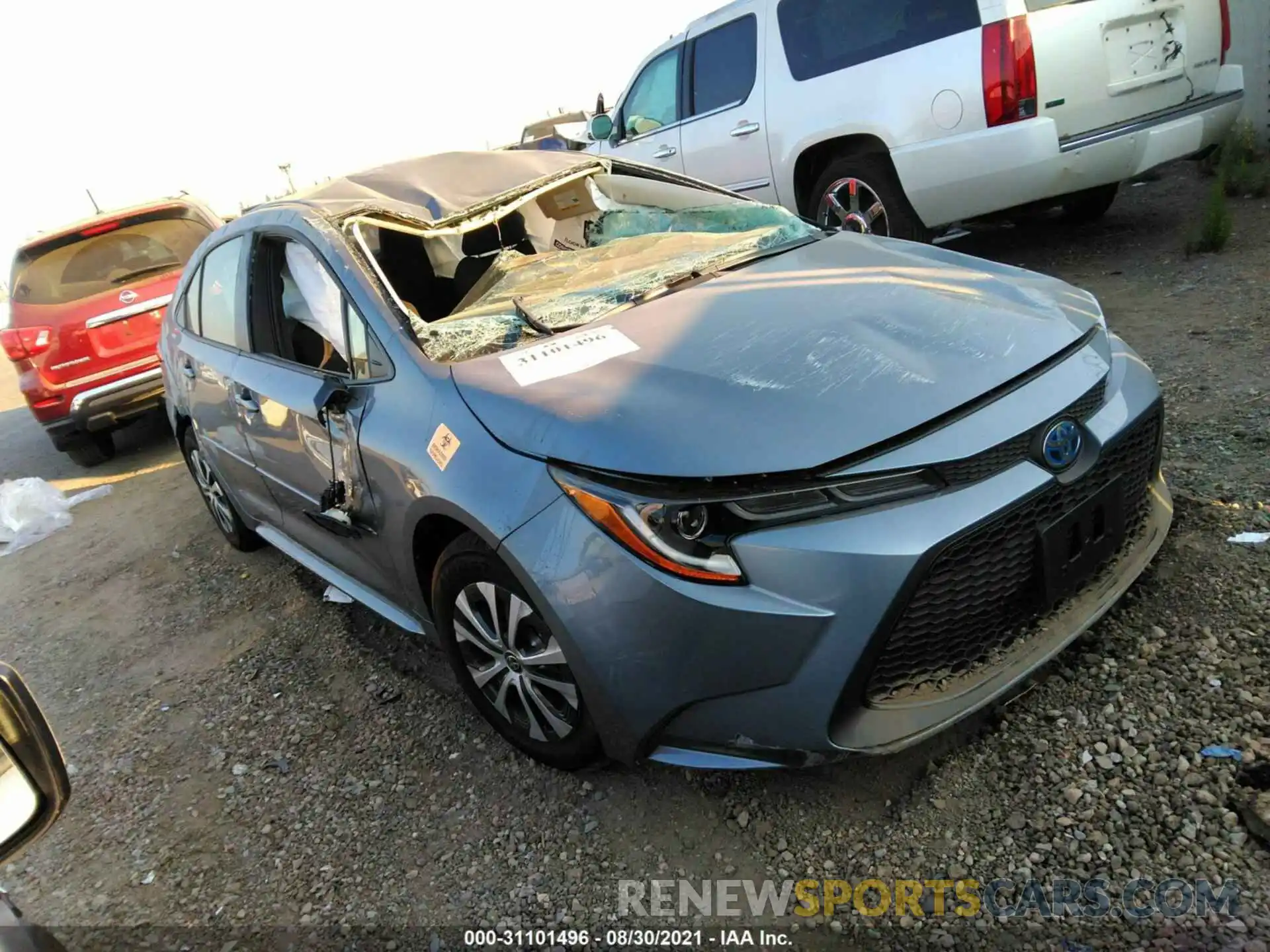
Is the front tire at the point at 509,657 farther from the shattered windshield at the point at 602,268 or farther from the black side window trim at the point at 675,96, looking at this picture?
the black side window trim at the point at 675,96

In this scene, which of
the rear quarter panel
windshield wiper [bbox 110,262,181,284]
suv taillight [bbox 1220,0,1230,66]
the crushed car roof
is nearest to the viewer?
the crushed car roof

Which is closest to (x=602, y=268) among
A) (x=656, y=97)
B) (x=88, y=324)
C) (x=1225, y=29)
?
(x=1225, y=29)

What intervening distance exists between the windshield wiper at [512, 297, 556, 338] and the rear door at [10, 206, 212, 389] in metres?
4.67

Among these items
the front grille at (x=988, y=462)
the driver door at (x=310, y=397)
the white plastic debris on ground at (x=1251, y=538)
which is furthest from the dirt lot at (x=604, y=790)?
the front grille at (x=988, y=462)

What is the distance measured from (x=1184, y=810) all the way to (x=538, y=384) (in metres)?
1.71

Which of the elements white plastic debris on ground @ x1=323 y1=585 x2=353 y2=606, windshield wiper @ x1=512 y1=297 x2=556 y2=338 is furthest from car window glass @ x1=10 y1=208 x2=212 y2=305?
windshield wiper @ x1=512 y1=297 x2=556 y2=338

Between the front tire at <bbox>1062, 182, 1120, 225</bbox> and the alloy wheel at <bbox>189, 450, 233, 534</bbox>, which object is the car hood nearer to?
the alloy wheel at <bbox>189, 450, 233, 534</bbox>

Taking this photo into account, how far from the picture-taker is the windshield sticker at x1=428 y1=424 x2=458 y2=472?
2.12 m

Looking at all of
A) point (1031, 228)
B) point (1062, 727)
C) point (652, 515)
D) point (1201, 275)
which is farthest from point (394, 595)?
point (1031, 228)

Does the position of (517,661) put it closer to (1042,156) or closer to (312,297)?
(312,297)

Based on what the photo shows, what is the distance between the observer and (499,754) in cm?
247

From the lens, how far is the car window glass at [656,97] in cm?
645

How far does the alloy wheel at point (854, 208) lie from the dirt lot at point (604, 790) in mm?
2140

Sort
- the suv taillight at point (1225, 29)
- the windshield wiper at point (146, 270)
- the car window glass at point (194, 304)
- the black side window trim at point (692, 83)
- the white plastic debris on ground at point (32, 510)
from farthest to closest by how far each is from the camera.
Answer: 1. the windshield wiper at point (146, 270)
2. the black side window trim at point (692, 83)
3. the white plastic debris on ground at point (32, 510)
4. the suv taillight at point (1225, 29)
5. the car window glass at point (194, 304)
